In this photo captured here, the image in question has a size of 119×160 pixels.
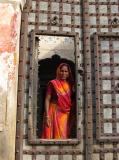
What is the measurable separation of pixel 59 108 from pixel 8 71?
1.04 meters

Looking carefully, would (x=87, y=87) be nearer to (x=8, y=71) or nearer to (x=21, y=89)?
(x=21, y=89)

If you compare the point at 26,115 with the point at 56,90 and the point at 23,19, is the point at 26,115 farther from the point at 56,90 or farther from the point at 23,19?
the point at 23,19

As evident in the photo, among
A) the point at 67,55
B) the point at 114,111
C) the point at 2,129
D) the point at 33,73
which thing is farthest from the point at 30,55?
the point at 67,55

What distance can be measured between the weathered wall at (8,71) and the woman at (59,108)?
2.12 ft

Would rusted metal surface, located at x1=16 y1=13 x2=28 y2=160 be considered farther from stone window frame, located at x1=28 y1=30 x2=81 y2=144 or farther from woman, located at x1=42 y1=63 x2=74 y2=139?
woman, located at x1=42 y1=63 x2=74 y2=139

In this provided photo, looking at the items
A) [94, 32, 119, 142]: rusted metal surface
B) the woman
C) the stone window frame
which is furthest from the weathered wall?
[94, 32, 119, 142]: rusted metal surface

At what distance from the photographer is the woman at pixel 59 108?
4.28 meters

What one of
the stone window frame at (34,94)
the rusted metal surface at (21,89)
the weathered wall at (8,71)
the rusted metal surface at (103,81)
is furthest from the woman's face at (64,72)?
the weathered wall at (8,71)

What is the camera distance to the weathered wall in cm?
371

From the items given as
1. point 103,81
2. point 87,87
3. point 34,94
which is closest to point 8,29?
point 34,94

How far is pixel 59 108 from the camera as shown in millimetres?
4418

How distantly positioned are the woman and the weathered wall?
0.64 meters

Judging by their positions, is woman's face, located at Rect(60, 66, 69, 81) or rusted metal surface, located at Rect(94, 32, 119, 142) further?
woman's face, located at Rect(60, 66, 69, 81)

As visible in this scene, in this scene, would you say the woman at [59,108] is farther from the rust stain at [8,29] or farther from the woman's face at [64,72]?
the rust stain at [8,29]
